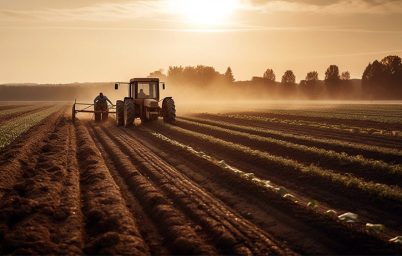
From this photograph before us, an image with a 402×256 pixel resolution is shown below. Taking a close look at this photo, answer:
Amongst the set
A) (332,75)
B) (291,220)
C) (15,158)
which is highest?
(332,75)

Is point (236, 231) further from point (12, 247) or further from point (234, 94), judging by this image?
point (234, 94)

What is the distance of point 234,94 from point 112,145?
316 feet

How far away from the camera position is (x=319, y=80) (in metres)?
112

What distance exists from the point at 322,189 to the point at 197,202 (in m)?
3.11

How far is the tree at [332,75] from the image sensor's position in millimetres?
102125

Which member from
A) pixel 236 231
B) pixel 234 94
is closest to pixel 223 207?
pixel 236 231

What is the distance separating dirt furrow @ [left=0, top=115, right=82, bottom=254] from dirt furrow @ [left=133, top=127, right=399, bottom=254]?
3.03 meters

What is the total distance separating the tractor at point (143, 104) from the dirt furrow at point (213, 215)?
38.3 feet

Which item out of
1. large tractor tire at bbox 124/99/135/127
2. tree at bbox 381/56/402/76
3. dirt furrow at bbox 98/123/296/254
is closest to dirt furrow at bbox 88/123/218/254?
dirt furrow at bbox 98/123/296/254

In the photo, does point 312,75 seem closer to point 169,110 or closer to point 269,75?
point 269,75

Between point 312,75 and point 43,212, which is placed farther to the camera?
point 312,75

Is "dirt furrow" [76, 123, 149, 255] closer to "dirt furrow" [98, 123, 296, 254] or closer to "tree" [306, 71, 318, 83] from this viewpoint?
"dirt furrow" [98, 123, 296, 254]

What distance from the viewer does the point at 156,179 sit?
10.6 meters

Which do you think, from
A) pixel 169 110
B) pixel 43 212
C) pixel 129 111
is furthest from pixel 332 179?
pixel 169 110
